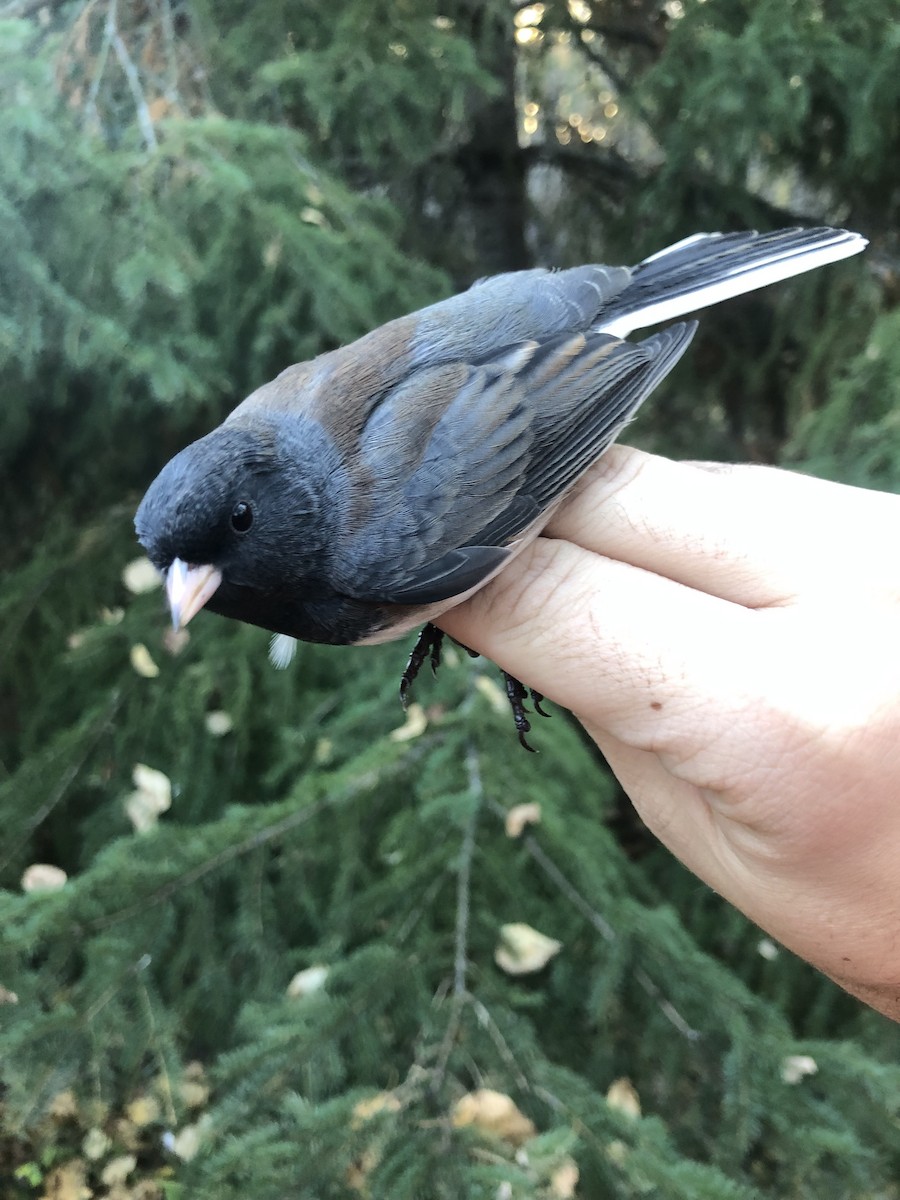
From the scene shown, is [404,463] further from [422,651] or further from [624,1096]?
[624,1096]

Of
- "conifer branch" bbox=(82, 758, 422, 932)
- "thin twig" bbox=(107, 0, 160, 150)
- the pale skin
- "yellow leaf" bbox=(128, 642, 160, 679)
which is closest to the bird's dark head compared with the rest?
the pale skin

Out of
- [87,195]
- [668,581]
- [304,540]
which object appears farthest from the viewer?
[87,195]

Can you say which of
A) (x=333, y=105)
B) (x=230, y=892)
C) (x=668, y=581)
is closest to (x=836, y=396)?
(x=668, y=581)

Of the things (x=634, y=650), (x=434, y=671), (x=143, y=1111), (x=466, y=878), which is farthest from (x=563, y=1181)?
(x=143, y=1111)

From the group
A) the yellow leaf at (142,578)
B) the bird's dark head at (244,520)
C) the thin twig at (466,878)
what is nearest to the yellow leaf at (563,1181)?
the thin twig at (466,878)

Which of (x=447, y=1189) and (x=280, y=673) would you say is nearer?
(x=447, y=1189)

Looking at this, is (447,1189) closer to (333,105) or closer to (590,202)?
(333,105)

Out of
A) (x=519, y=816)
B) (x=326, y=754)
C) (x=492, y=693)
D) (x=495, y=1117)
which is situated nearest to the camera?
(x=495, y=1117)

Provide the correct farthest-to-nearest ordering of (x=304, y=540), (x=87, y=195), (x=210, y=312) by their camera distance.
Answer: (x=210, y=312)
(x=87, y=195)
(x=304, y=540)
